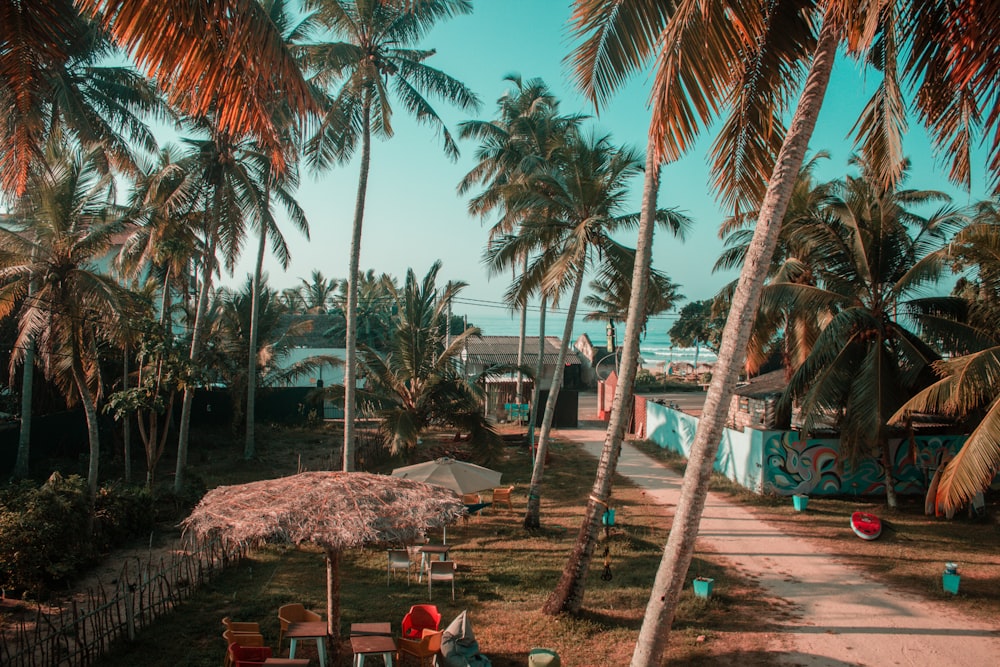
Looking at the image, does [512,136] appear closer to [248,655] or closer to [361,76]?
[361,76]

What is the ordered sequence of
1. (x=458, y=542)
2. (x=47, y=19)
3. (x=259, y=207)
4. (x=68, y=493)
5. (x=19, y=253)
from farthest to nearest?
(x=259, y=207)
(x=458, y=542)
(x=19, y=253)
(x=68, y=493)
(x=47, y=19)

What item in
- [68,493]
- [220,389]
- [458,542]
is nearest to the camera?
[68,493]

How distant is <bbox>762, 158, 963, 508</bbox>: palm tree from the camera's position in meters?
13.6

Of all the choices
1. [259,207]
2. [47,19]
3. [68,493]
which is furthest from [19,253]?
[47,19]

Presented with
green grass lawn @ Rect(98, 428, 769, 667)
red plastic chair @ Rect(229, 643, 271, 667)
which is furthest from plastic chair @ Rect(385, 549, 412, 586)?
red plastic chair @ Rect(229, 643, 271, 667)

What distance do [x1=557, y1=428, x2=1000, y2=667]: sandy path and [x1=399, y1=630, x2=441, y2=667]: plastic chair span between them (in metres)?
4.08

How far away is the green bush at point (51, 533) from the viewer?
30.6ft

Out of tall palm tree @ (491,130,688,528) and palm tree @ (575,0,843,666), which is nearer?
palm tree @ (575,0,843,666)

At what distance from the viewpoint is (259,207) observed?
18.0 metres

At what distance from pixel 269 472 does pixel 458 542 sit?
27.5 feet

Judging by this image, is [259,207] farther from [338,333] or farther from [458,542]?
[338,333]

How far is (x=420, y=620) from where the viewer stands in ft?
26.4

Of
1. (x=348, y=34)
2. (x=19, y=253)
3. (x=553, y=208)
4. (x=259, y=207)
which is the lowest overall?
(x=19, y=253)

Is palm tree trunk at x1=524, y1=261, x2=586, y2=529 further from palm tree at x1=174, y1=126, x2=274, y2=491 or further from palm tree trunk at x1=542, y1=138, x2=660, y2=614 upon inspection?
palm tree at x1=174, y1=126, x2=274, y2=491
